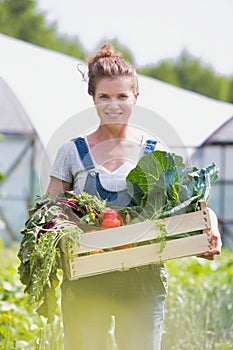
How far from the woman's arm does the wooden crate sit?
25 cm

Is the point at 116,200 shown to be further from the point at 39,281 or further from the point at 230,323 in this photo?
the point at 230,323

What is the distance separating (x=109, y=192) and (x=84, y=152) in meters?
0.16

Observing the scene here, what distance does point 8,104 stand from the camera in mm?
12789

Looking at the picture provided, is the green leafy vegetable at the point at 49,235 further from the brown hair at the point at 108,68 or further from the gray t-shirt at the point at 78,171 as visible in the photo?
the brown hair at the point at 108,68

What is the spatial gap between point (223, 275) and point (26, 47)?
2340 mm

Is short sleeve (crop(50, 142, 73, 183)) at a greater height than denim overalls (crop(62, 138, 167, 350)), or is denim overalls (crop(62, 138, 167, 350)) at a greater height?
short sleeve (crop(50, 142, 73, 183))

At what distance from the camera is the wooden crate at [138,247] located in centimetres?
271

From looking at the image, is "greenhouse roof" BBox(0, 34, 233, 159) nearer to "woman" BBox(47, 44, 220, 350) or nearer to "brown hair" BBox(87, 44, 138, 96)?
"brown hair" BBox(87, 44, 138, 96)

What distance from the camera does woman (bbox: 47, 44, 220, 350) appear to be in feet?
9.36

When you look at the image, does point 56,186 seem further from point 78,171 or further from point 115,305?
point 115,305

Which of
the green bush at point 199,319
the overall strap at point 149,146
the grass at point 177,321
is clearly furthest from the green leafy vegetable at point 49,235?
the green bush at point 199,319

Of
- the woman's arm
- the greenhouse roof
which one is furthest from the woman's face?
the greenhouse roof

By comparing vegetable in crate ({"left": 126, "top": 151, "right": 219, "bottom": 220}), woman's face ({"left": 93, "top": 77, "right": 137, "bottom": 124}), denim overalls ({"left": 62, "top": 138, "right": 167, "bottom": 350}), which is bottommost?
denim overalls ({"left": 62, "top": 138, "right": 167, "bottom": 350})

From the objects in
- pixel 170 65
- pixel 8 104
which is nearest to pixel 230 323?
pixel 8 104
